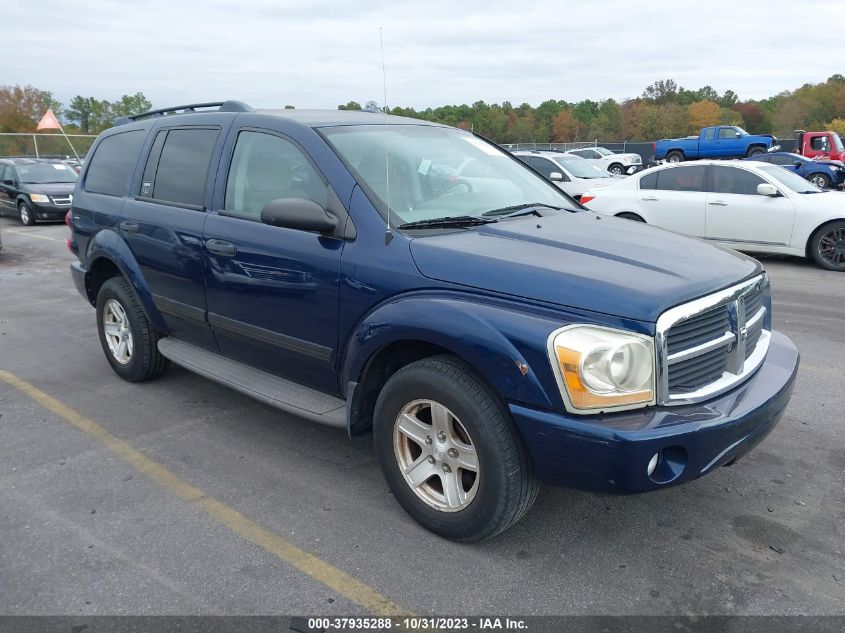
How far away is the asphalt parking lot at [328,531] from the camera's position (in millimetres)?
2672

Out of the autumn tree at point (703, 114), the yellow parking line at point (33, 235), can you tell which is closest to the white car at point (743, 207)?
the yellow parking line at point (33, 235)

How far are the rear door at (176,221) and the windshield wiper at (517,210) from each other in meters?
1.71

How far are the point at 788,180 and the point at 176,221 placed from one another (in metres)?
9.21

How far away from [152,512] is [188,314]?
134 cm

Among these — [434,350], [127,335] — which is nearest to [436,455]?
[434,350]

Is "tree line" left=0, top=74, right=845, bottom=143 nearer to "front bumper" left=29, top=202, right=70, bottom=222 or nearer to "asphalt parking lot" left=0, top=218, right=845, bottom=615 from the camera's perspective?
"front bumper" left=29, top=202, right=70, bottom=222

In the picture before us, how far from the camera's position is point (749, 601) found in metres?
2.62

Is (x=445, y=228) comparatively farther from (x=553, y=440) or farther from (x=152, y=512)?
(x=152, y=512)

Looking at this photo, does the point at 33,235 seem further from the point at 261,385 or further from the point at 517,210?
the point at 517,210

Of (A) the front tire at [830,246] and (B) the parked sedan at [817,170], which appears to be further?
(B) the parked sedan at [817,170]

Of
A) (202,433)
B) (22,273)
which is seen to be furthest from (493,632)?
(22,273)

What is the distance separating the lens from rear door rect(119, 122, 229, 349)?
4.08 metres

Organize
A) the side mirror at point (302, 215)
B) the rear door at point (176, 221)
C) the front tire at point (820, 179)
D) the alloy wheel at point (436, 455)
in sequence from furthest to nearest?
the front tire at point (820, 179)
the rear door at point (176, 221)
the side mirror at point (302, 215)
the alloy wheel at point (436, 455)

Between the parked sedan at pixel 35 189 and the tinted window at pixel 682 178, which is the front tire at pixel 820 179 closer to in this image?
the tinted window at pixel 682 178
